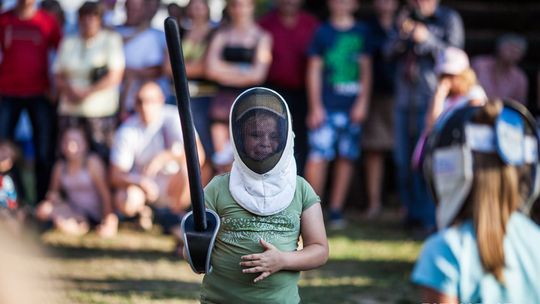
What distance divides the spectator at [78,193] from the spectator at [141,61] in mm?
525

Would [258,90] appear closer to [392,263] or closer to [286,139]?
[286,139]

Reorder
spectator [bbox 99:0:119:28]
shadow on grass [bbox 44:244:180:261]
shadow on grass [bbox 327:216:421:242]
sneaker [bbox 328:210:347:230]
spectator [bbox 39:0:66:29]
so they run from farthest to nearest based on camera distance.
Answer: spectator [bbox 39:0:66:29] < spectator [bbox 99:0:119:28] < sneaker [bbox 328:210:347:230] < shadow on grass [bbox 327:216:421:242] < shadow on grass [bbox 44:244:180:261]

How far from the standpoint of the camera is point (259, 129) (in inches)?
130

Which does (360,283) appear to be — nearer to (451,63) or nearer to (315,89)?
(451,63)

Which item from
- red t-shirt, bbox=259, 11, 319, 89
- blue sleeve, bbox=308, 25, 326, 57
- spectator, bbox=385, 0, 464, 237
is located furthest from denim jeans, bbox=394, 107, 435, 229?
red t-shirt, bbox=259, 11, 319, 89

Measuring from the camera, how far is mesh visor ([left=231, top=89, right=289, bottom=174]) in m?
3.28

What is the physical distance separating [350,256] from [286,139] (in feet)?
13.7

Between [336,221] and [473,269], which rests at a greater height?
[473,269]

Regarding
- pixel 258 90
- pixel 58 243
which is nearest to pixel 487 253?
pixel 258 90

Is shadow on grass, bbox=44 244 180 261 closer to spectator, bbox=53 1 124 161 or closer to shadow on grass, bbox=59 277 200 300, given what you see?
shadow on grass, bbox=59 277 200 300

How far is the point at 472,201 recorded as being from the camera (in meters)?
3.08

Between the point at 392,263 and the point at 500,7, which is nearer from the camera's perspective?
the point at 392,263

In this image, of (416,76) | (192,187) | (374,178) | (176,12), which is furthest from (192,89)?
(192,187)

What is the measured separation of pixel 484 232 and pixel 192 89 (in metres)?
6.27
